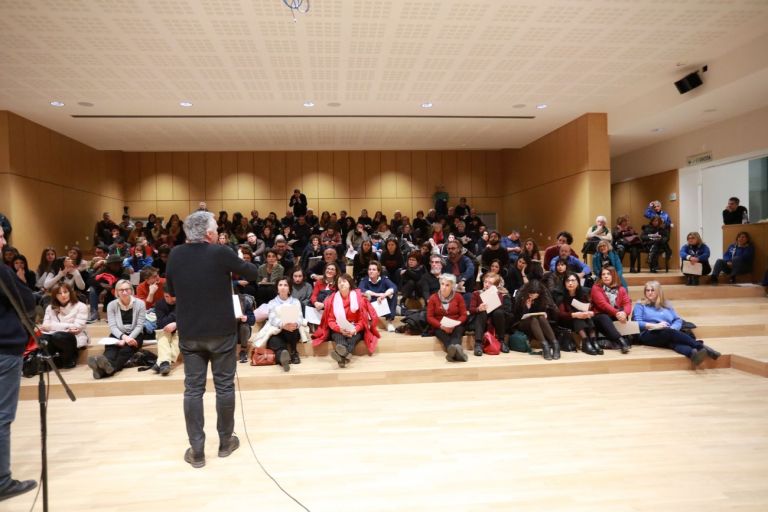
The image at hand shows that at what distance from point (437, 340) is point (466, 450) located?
2.67 meters

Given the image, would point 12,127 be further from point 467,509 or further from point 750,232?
point 750,232

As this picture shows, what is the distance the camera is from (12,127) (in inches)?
350

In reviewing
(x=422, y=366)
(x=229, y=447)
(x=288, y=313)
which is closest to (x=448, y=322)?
(x=422, y=366)

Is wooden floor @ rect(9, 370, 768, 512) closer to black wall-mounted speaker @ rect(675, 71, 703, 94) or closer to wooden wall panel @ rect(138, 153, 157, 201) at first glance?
black wall-mounted speaker @ rect(675, 71, 703, 94)

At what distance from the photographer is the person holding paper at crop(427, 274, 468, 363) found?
552 cm

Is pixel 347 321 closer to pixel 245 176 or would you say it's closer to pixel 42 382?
pixel 42 382

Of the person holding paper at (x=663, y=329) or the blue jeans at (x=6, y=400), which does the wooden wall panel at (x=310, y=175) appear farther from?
the blue jeans at (x=6, y=400)

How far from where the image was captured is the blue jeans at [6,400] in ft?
8.32

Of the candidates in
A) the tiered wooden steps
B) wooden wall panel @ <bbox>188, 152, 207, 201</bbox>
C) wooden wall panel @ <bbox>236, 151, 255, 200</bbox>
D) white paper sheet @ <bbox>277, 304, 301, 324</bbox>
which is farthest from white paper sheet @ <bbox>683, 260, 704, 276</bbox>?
wooden wall panel @ <bbox>188, 152, 207, 201</bbox>

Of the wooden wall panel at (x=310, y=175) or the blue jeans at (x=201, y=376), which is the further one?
the wooden wall panel at (x=310, y=175)

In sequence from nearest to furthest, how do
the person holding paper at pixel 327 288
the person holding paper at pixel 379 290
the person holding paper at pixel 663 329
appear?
the person holding paper at pixel 663 329 → the person holding paper at pixel 327 288 → the person holding paper at pixel 379 290

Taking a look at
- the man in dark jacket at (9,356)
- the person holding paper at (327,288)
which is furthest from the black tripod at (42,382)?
the person holding paper at (327,288)

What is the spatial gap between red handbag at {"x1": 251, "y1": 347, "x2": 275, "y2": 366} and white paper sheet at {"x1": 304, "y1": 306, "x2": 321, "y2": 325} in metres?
0.66

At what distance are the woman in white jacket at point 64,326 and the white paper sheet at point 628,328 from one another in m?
6.16
